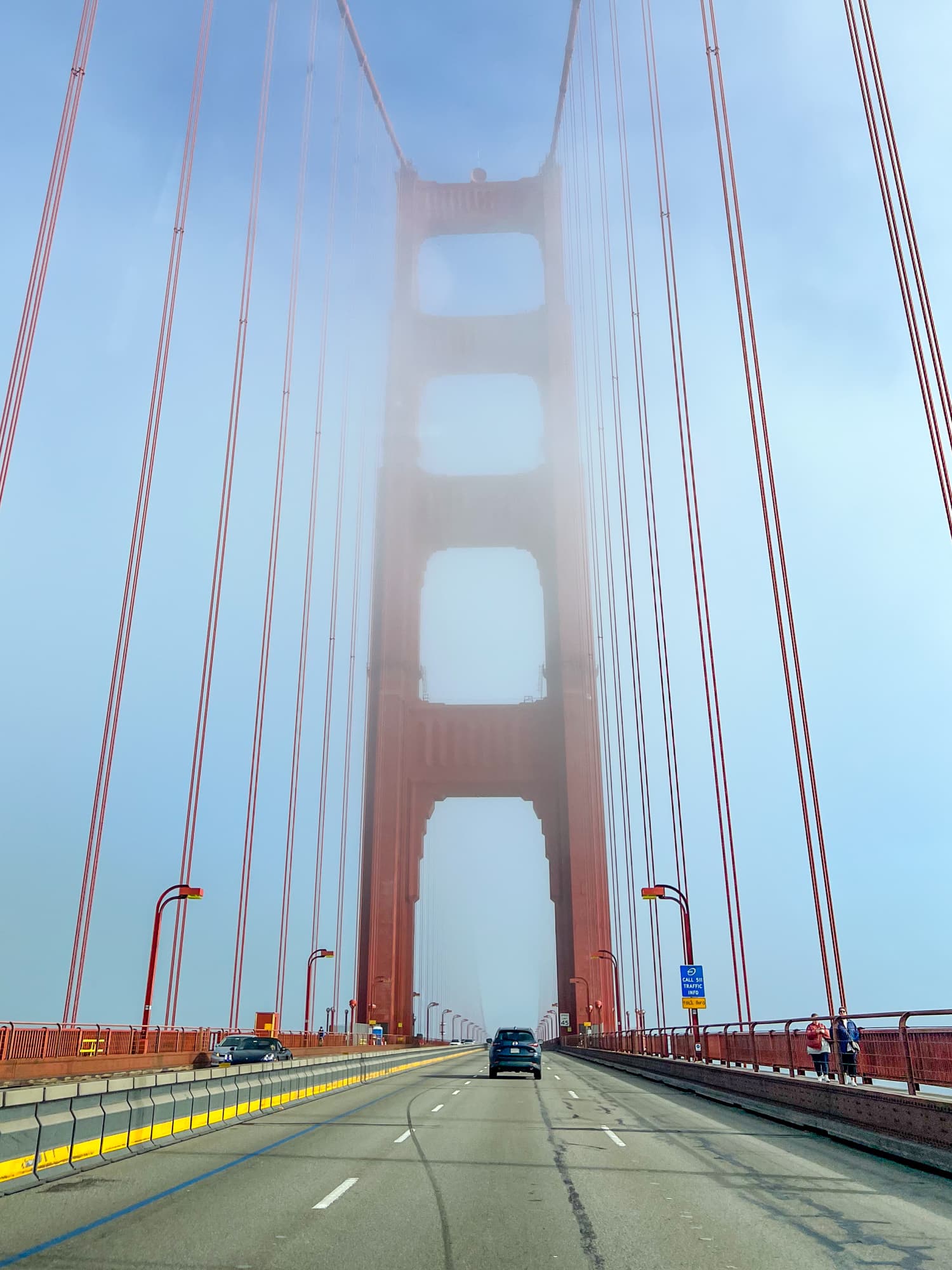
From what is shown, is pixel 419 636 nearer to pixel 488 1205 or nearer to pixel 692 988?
pixel 692 988

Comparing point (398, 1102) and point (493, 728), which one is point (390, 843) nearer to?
point (493, 728)

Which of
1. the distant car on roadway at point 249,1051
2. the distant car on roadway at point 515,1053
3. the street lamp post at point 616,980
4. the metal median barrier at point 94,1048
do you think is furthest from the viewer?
the street lamp post at point 616,980

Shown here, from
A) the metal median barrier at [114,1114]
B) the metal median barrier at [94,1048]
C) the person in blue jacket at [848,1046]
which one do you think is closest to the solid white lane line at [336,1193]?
the metal median barrier at [114,1114]

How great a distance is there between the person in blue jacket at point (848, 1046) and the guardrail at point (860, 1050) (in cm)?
8

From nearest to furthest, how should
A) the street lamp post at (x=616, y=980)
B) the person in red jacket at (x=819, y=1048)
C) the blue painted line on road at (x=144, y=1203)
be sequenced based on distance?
the blue painted line on road at (x=144, y=1203) < the person in red jacket at (x=819, y=1048) < the street lamp post at (x=616, y=980)

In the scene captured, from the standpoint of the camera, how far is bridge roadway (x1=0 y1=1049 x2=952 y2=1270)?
5531 millimetres

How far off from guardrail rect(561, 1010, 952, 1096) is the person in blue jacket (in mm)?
81

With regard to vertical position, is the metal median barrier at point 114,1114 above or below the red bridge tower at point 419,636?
below

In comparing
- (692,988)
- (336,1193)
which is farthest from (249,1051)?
(336,1193)

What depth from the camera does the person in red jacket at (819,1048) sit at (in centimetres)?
1429

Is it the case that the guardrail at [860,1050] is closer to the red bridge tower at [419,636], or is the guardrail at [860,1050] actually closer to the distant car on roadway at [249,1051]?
the distant car on roadway at [249,1051]

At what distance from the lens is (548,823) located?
53219mm

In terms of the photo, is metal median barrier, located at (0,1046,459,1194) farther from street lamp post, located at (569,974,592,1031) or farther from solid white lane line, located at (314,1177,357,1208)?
street lamp post, located at (569,974,592,1031)

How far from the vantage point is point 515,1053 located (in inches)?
1098
